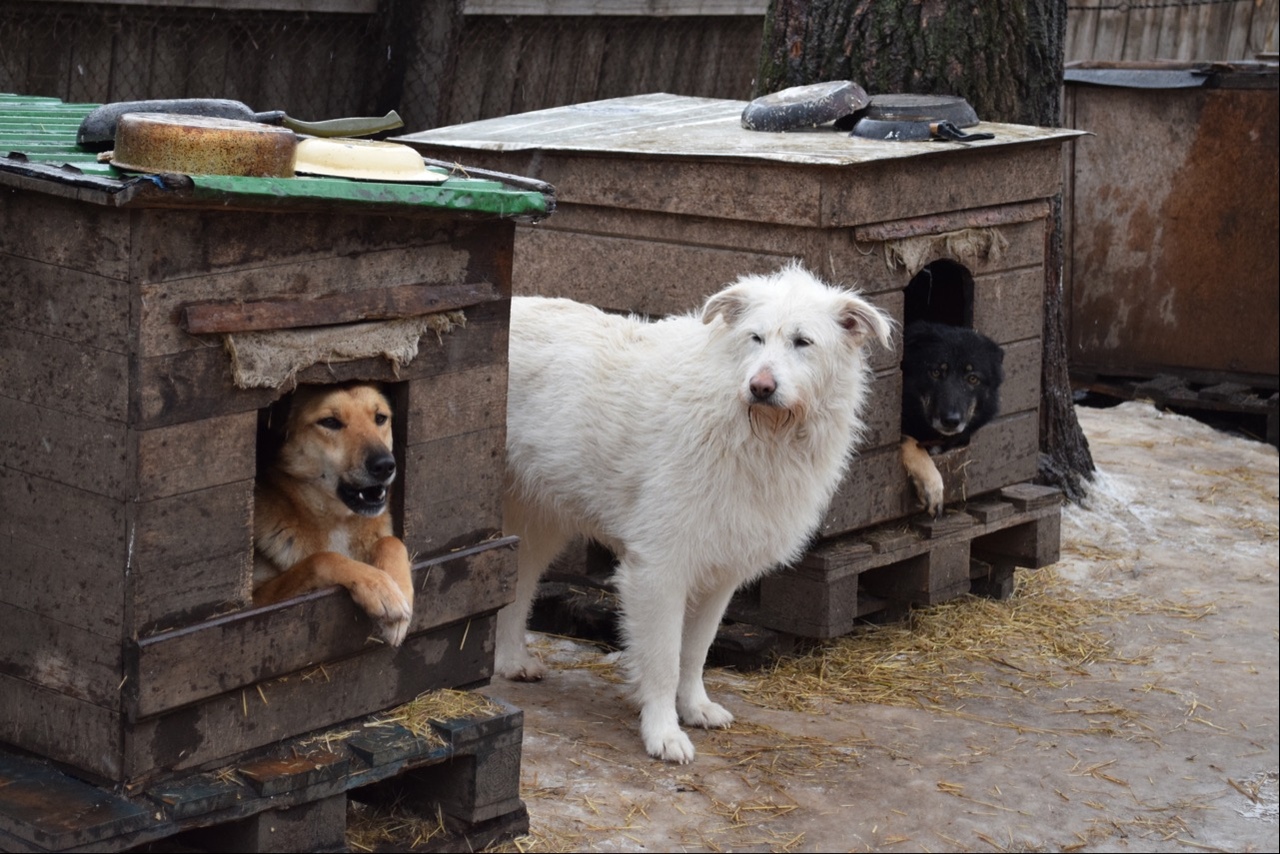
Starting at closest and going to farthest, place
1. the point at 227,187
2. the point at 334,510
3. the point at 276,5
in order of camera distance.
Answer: the point at 227,187 → the point at 334,510 → the point at 276,5

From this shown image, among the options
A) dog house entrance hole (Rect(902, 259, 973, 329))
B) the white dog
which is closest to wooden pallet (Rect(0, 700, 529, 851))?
the white dog

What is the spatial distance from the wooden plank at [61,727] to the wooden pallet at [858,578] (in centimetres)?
215

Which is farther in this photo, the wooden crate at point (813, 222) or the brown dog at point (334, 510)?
the wooden crate at point (813, 222)

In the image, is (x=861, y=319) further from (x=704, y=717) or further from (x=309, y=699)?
(x=309, y=699)

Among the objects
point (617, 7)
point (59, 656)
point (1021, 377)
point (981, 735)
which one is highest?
point (617, 7)

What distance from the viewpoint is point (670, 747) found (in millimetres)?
4734

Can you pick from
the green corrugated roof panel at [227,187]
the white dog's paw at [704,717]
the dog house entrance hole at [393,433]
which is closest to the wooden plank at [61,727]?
the dog house entrance hole at [393,433]

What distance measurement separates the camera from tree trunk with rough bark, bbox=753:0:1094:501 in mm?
6664

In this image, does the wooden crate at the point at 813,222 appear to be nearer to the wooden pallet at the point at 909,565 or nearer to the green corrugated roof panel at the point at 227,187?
the wooden pallet at the point at 909,565

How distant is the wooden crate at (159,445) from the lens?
327cm

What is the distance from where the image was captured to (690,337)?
5.04 m

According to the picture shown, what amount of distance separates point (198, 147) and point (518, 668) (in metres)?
2.53

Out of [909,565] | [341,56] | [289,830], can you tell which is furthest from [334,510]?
[341,56]

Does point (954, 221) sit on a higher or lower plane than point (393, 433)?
higher
